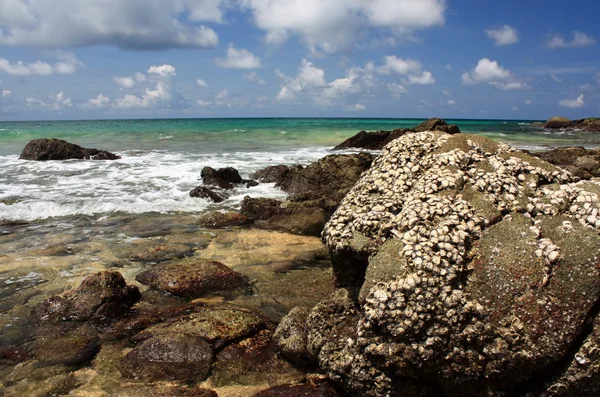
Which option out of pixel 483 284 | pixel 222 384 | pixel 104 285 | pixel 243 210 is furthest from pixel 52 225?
pixel 483 284

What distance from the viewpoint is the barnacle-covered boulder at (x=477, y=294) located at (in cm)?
381

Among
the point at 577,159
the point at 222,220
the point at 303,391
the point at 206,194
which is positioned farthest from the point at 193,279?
the point at 577,159

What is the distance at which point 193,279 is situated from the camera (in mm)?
7156

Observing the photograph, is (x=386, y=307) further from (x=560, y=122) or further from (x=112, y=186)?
(x=560, y=122)

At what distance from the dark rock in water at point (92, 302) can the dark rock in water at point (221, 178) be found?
9.94 m

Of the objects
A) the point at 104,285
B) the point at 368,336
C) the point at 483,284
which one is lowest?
the point at 104,285

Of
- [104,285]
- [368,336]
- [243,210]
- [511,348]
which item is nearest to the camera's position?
[511,348]

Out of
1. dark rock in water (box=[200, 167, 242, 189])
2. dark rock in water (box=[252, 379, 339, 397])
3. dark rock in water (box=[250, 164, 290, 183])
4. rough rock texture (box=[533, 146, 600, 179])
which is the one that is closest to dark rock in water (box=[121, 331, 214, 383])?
dark rock in water (box=[252, 379, 339, 397])

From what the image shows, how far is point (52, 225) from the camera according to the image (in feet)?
37.1

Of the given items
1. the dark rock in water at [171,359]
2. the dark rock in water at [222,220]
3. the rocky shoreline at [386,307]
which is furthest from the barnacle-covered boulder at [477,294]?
the dark rock in water at [222,220]

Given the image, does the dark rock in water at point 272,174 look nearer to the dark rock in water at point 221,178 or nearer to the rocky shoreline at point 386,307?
the dark rock in water at point 221,178

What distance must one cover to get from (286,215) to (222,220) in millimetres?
1594

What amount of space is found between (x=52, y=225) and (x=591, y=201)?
11346 mm

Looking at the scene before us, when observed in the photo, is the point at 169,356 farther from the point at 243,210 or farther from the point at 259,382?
the point at 243,210
